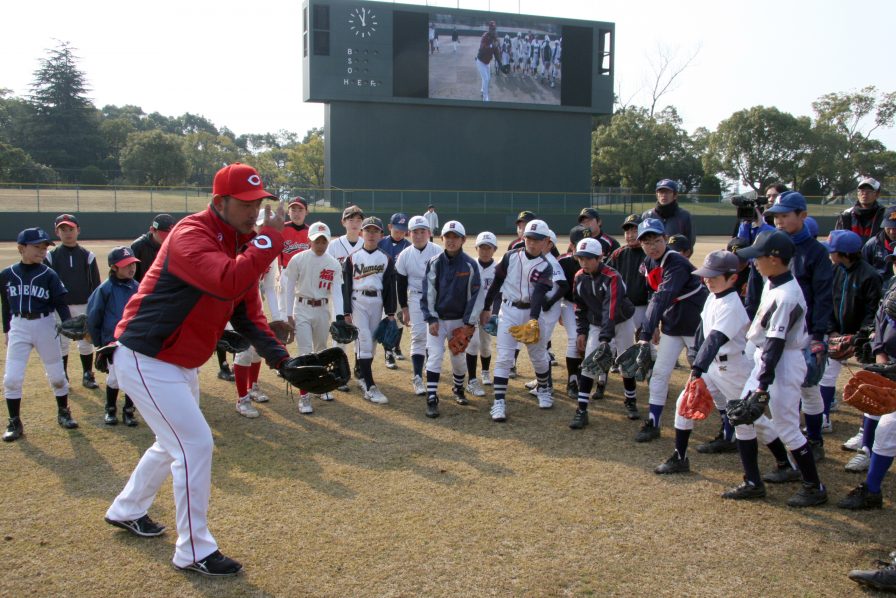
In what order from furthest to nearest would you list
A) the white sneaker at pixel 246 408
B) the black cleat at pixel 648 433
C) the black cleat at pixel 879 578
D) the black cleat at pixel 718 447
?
the white sneaker at pixel 246 408
the black cleat at pixel 648 433
the black cleat at pixel 718 447
the black cleat at pixel 879 578

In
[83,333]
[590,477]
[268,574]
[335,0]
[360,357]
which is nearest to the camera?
[268,574]

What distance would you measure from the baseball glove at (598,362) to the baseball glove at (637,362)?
0.18 m

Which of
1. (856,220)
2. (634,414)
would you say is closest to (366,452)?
(634,414)

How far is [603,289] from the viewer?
23.9 feet

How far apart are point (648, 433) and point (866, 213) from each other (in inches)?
167

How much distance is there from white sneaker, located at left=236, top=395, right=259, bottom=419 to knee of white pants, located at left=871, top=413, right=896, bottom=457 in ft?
19.0

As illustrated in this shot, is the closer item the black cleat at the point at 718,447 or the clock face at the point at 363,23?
the black cleat at the point at 718,447

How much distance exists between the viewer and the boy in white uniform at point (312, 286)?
7.85 meters

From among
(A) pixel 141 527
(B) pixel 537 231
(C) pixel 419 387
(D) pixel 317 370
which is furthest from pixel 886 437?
(A) pixel 141 527

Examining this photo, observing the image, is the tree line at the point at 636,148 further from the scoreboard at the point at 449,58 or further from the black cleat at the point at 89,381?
the black cleat at the point at 89,381

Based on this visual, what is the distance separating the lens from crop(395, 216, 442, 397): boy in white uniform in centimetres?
813

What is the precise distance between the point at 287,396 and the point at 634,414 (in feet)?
13.4

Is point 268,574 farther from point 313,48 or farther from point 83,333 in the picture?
point 313,48

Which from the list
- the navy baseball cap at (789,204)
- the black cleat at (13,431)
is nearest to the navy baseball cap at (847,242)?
the navy baseball cap at (789,204)
